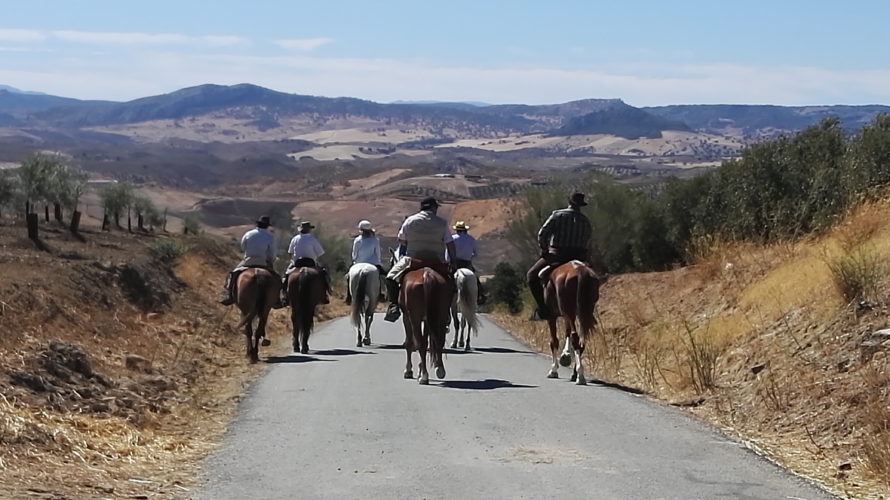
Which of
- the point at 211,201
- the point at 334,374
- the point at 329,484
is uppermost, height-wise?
the point at 329,484

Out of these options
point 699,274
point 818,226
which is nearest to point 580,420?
point 818,226

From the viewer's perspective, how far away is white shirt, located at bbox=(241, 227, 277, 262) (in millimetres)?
21453

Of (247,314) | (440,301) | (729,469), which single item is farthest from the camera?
(247,314)

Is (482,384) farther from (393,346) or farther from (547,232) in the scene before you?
(393,346)

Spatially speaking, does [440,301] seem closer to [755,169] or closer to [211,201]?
[755,169]

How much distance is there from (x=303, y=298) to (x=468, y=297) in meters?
4.49

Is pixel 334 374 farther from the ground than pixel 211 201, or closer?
farther from the ground

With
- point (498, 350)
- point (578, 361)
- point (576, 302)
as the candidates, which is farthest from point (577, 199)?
point (498, 350)

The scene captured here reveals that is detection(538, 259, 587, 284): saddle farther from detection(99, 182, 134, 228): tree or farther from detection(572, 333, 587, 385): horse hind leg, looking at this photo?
detection(99, 182, 134, 228): tree

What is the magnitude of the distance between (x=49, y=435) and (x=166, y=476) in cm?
133

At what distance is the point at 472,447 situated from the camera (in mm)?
11180

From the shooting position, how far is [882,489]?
30.6 ft

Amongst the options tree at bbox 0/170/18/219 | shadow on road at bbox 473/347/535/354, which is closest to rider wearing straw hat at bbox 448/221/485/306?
shadow on road at bbox 473/347/535/354

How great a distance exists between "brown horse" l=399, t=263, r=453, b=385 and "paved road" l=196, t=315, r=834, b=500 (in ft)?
1.63
